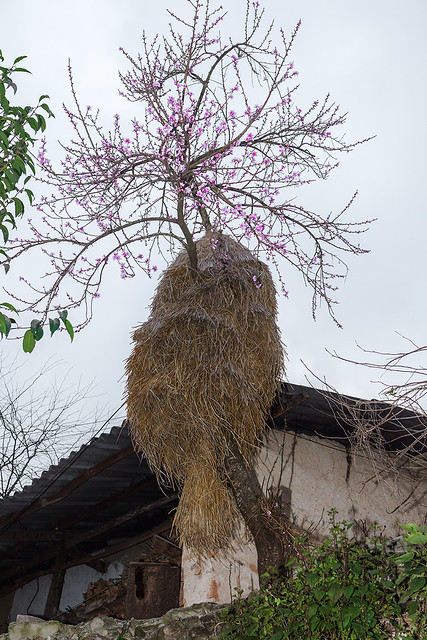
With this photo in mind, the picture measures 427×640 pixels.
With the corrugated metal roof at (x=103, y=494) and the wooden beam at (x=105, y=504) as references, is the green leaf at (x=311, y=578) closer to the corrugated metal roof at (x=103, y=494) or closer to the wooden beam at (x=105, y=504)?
the corrugated metal roof at (x=103, y=494)

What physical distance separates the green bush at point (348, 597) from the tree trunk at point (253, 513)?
0.23 meters

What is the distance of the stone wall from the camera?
3.82 m

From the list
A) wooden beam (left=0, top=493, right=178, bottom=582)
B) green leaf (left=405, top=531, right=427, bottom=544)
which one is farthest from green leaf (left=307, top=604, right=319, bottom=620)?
wooden beam (left=0, top=493, right=178, bottom=582)

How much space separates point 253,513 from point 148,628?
1022mm

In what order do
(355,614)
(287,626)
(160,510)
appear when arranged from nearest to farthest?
(355,614) → (287,626) → (160,510)

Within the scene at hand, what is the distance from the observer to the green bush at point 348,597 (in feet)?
9.71

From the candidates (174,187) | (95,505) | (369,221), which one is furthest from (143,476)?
(369,221)

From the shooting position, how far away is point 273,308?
4.84m

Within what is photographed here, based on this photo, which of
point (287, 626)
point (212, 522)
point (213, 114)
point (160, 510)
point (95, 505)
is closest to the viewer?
point (287, 626)

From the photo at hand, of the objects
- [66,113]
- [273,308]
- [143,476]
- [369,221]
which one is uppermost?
[66,113]

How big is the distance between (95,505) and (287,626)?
3.22 metres

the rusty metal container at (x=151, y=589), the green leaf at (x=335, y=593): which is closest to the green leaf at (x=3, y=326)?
the green leaf at (x=335, y=593)

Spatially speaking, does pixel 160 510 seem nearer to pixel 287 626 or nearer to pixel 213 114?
pixel 287 626

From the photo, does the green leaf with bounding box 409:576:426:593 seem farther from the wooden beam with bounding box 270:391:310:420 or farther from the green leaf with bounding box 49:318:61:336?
the green leaf with bounding box 49:318:61:336
